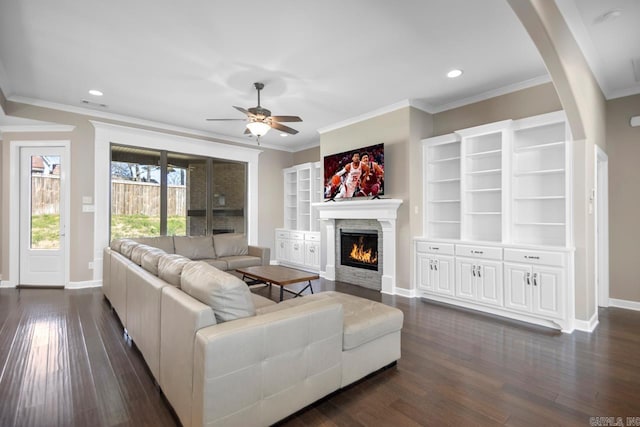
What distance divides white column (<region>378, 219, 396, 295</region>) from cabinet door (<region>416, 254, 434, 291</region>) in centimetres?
38

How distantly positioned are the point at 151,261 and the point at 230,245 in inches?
128

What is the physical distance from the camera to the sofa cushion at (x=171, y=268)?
219cm

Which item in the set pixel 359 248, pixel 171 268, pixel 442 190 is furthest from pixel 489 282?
pixel 171 268

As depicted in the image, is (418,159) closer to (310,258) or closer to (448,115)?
(448,115)

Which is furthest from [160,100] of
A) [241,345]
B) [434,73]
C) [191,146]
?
[241,345]

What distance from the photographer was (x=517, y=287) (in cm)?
363

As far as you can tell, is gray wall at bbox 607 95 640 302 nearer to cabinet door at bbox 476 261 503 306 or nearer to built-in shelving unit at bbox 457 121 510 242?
built-in shelving unit at bbox 457 121 510 242

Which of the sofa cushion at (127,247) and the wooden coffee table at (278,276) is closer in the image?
the sofa cushion at (127,247)

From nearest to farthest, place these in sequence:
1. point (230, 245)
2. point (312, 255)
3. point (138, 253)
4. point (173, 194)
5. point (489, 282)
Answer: point (138, 253) → point (489, 282) → point (230, 245) → point (173, 194) → point (312, 255)

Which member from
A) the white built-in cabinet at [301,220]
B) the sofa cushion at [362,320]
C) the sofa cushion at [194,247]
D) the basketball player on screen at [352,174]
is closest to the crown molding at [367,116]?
the basketball player on screen at [352,174]

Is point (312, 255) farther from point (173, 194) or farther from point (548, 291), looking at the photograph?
point (548, 291)

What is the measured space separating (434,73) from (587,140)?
179 cm

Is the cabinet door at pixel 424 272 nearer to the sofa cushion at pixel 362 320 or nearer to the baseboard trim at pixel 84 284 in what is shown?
the sofa cushion at pixel 362 320

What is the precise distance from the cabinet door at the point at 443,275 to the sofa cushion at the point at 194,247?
3.78m
